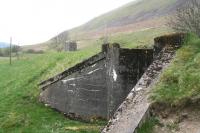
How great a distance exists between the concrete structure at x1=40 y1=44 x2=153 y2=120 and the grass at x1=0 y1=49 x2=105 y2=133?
635 millimetres

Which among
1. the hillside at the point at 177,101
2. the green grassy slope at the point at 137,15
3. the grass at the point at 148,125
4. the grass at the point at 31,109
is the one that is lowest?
the grass at the point at 31,109

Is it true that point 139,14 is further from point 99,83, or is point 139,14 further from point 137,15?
point 99,83

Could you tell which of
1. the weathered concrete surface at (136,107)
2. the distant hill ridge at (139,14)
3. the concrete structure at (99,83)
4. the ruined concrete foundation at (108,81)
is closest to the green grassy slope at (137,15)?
the distant hill ridge at (139,14)

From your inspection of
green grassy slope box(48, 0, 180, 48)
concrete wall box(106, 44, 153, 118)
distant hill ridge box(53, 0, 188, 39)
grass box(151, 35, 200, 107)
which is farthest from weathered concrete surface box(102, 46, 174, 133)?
distant hill ridge box(53, 0, 188, 39)

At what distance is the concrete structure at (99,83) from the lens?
59.0ft

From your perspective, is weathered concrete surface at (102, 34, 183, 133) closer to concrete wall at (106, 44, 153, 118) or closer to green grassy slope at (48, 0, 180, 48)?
concrete wall at (106, 44, 153, 118)

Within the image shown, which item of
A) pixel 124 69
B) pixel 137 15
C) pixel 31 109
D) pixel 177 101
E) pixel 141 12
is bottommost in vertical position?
pixel 31 109

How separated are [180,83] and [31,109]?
1302 centimetres

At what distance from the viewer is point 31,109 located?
2242cm

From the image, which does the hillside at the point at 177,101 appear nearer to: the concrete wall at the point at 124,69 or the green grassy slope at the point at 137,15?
the concrete wall at the point at 124,69

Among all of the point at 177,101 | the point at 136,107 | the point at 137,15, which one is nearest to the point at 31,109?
the point at 136,107

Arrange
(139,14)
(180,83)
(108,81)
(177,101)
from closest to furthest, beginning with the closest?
(177,101) → (180,83) → (108,81) → (139,14)

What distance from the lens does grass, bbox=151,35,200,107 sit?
10.2 meters

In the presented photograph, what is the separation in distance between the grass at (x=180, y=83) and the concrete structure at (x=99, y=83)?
5.36 meters
